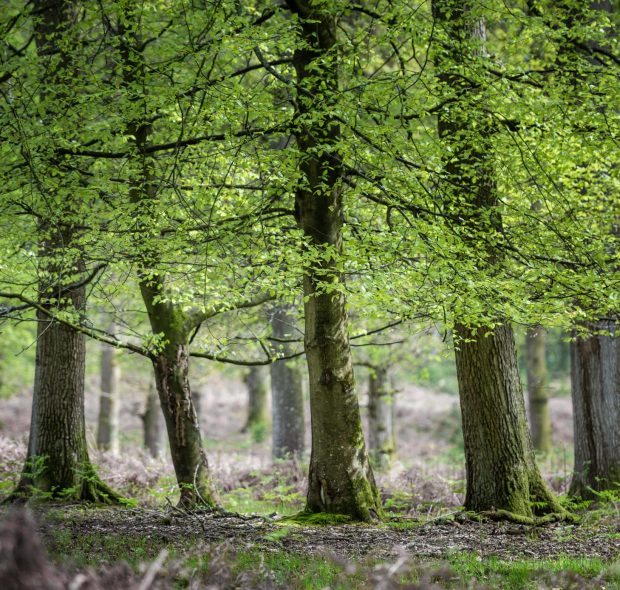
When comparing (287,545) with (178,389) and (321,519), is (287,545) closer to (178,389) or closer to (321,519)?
(321,519)

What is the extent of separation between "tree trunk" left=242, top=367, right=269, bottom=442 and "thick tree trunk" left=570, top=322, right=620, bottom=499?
1740 centimetres

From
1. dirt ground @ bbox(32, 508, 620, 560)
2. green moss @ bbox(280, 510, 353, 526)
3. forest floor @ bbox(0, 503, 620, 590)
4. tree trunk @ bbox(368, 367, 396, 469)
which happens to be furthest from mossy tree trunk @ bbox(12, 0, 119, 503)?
tree trunk @ bbox(368, 367, 396, 469)

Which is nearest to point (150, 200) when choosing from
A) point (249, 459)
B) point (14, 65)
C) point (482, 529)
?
point (14, 65)

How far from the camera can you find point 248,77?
1172 cm

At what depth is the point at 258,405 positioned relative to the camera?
30188 mm

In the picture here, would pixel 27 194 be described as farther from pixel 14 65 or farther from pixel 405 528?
pixel 405 528

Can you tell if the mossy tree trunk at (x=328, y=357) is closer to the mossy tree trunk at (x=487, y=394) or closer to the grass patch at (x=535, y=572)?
the mossy tree trunk at (x=487, y=394)

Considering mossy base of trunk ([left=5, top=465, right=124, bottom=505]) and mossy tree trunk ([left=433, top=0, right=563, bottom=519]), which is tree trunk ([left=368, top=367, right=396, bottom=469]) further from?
mossy base of trunk ([left=5, top=465, right=124, bottom=505])

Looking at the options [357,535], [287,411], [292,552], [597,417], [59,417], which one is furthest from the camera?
[287,411]

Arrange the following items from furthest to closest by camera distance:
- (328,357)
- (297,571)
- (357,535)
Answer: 1. (328,357)
2. (357,535)
3. (297,571)

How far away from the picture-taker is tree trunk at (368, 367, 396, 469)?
746 inches

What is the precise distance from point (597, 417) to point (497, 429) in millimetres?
3425

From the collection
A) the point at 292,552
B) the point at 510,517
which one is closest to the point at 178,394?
the point at 292,552

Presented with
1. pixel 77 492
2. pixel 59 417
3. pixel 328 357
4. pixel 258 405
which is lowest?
pixel 77 492
